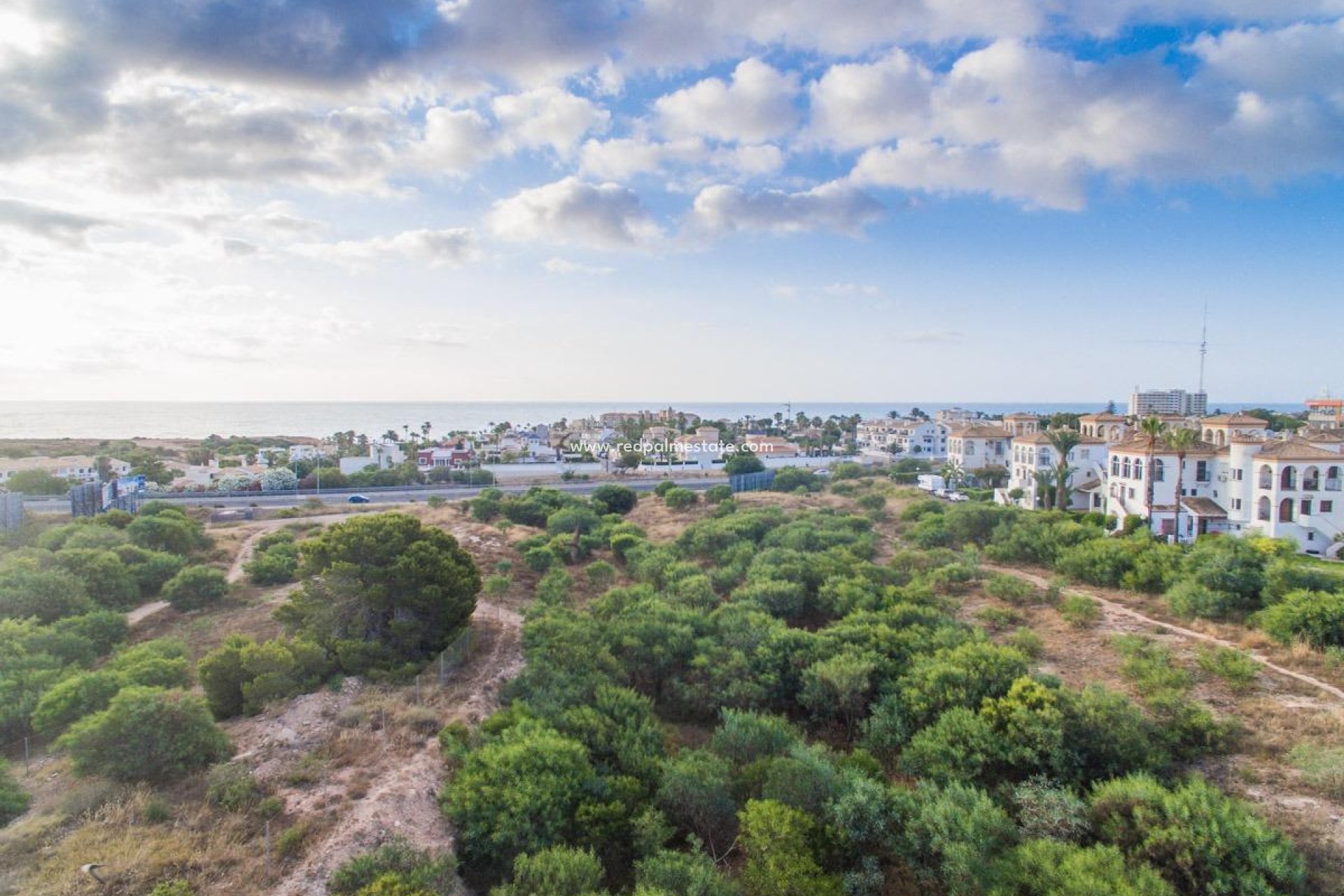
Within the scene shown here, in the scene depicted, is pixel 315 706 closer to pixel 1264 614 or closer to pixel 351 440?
pixel 1264 614

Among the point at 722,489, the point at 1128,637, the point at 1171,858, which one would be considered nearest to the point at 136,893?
the point at 1171,858

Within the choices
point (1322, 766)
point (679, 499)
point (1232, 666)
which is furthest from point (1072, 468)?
point (1322, 766)

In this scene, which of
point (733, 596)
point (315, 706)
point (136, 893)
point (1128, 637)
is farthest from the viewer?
point (733, 596)

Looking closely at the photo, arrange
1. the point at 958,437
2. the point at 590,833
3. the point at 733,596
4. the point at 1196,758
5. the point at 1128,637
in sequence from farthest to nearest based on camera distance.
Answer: the point at 958,437 < the point at 733,596 < the point at 1128,637 < the point at 1196,758 < the point at 590,833

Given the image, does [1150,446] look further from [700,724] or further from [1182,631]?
[700,724]

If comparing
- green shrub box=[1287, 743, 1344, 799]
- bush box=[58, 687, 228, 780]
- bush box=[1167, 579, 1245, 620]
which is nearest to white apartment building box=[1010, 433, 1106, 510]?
bush box=[1167, 579, 1245, 620]

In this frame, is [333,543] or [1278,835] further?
[333,543]

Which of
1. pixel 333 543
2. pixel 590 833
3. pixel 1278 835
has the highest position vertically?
pixel 333 543

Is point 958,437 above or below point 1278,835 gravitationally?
above
